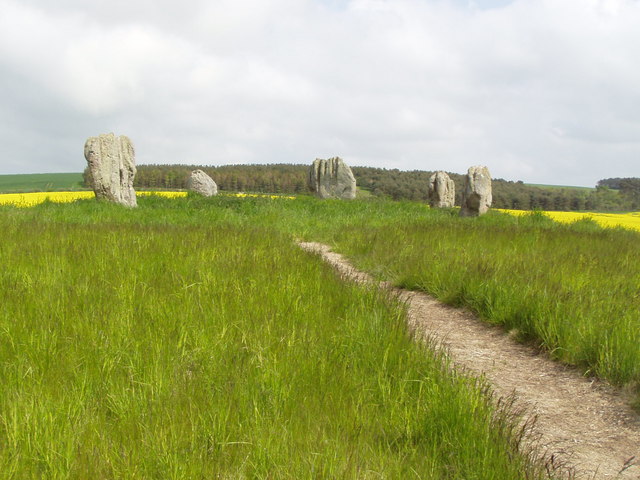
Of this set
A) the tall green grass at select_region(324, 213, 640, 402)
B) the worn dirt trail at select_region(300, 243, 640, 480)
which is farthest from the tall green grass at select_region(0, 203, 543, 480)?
the tall green grass at select_region(324, 213, 640, 402)

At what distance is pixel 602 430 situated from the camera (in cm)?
280

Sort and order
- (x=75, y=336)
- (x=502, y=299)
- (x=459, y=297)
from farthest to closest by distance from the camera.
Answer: (x=459, y=297) → (x=502, y=299) → (x=75, y=336)

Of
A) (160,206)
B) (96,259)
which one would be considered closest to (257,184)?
(160,206)

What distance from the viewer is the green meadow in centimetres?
195

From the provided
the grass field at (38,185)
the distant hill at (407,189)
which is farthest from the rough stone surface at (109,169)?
the distant hill at (407,189)

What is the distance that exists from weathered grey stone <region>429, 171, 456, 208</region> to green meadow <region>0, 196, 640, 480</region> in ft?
55.6

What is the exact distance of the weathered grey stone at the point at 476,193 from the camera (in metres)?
17.7

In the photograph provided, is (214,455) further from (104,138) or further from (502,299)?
(104,138)

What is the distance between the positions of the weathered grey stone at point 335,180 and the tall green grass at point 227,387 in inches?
944

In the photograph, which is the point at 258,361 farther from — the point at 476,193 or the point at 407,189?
the point at 407,189

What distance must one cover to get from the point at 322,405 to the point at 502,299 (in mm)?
3101

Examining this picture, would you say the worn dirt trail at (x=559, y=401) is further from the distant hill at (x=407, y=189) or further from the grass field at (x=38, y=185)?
the distant hill at (x=407, y=189)

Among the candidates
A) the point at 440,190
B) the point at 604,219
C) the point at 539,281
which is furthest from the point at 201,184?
the point at 539,281

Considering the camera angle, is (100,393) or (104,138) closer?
(100,393)
